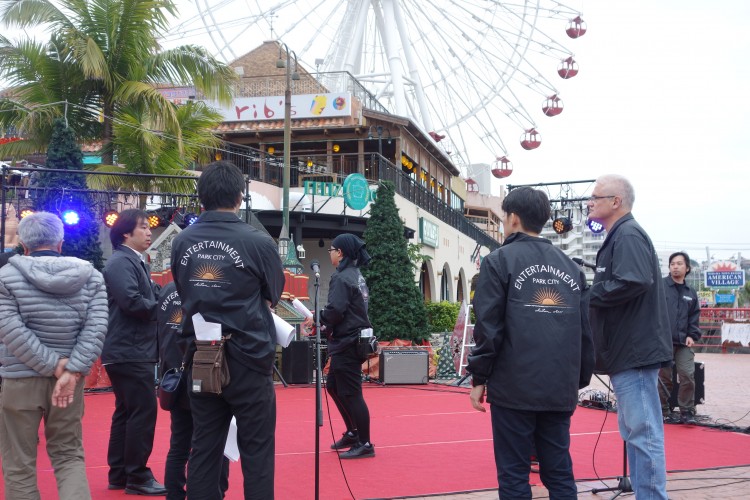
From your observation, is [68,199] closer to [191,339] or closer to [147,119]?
[147,119]

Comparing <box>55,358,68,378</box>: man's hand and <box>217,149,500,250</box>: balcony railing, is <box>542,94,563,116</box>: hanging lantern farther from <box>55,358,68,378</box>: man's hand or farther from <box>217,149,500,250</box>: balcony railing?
<box>55,358,68,378</box>: man's hand

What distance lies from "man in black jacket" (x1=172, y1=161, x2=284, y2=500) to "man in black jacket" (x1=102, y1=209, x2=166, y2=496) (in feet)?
5.27

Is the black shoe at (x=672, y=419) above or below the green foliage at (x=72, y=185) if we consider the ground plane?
below

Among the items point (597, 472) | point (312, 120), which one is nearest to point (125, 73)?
point (312, 120)

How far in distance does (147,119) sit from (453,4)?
15621 millimetres

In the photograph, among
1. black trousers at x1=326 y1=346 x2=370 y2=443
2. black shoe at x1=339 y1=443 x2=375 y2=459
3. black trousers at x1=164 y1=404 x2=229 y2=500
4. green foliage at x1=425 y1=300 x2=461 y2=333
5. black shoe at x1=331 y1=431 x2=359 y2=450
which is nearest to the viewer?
black trousers at x1=164 y1=404 x2=229 y2=500

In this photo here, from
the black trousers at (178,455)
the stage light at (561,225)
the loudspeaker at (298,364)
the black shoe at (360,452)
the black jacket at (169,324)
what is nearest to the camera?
the black trousers at (178,455)

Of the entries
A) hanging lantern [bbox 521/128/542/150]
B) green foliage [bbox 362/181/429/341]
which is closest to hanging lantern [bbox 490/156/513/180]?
hanging lantern [bbox 521/128/542/150]

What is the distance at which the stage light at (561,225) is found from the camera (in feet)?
62.2

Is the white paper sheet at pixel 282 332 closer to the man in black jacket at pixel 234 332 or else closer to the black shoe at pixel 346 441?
the man in black jacket at pixel 234 332

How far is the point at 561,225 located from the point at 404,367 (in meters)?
6.53

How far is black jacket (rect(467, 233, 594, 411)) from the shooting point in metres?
4.01

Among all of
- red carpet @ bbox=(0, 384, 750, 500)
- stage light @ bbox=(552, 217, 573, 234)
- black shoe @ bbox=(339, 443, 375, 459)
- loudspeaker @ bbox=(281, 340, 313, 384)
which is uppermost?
stage light @ bbox=(552, 217, 573, 234)

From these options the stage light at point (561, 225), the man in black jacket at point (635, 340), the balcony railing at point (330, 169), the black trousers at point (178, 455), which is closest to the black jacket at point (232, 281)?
the black trousers at point (178, 455)
